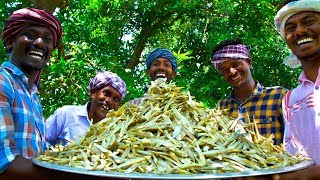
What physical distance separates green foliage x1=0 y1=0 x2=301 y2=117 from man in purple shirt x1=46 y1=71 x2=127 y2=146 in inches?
89.5

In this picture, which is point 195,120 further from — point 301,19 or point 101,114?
point 101,114

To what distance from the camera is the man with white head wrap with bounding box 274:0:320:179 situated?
2230 mm

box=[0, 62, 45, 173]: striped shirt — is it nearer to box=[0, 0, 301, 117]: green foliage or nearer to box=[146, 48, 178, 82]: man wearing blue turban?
box=[146, 48, 178, 82]: man wearing blue turban

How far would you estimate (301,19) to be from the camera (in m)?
2.36

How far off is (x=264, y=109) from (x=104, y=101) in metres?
1.34

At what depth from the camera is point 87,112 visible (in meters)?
3.45

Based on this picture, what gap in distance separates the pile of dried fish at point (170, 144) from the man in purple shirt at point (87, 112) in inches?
52.3

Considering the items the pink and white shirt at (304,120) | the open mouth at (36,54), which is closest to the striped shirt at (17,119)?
the open mouth at (36,54)

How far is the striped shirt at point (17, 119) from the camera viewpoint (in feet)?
5.55

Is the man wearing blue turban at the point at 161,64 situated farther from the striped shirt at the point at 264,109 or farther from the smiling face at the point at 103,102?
the striped shirt at the point at 264,109

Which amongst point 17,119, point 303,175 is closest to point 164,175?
point 303,175

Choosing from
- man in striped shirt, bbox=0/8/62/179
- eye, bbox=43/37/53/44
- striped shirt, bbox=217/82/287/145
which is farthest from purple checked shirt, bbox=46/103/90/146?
striped shirt, bbox=217/82/287/145

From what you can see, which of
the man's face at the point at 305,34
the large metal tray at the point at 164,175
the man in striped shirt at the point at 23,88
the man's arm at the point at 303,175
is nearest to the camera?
the large metal tray at the point at 164,175

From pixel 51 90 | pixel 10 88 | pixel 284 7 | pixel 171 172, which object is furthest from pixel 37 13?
pixel 51 90
